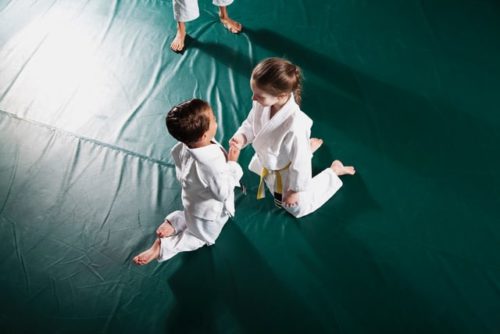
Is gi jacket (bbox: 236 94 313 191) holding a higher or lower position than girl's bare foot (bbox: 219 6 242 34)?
lower

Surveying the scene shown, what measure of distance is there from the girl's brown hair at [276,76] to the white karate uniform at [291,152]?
5.3 inches

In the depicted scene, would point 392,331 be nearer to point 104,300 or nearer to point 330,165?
point 330,165

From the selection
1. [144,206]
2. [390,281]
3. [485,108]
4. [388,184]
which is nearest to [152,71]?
[144,206]

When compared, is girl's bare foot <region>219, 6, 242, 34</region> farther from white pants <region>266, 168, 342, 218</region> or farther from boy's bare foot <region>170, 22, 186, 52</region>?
white pants <region>266, 168, 342, 218</region>

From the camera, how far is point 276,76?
1518mm

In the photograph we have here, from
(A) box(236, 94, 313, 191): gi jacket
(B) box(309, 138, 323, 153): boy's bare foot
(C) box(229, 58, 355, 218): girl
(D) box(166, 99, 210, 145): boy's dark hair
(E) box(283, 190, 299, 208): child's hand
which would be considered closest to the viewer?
(D) box(166, 99, 210, 145): boy's dark hair

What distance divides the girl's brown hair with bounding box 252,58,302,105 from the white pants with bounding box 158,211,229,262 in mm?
775

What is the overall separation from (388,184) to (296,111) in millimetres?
970

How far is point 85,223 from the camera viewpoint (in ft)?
7.55

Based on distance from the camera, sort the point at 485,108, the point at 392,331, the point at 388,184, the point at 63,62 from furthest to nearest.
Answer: the point at 63,62, the point at 485,108, the point at 388,184, the point at 392,331

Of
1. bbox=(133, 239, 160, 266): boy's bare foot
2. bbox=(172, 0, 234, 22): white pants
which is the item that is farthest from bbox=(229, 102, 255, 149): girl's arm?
bbox=(172, 0, 234, 22): white pants

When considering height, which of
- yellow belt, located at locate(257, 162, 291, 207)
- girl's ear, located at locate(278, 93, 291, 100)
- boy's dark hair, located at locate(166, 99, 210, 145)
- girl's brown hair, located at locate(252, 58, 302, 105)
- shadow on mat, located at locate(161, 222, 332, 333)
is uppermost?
girl's brown hair, located at locate(252, 58, 302, 105)

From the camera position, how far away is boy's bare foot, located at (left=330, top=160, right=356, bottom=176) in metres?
2.26

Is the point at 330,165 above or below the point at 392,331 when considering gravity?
above
